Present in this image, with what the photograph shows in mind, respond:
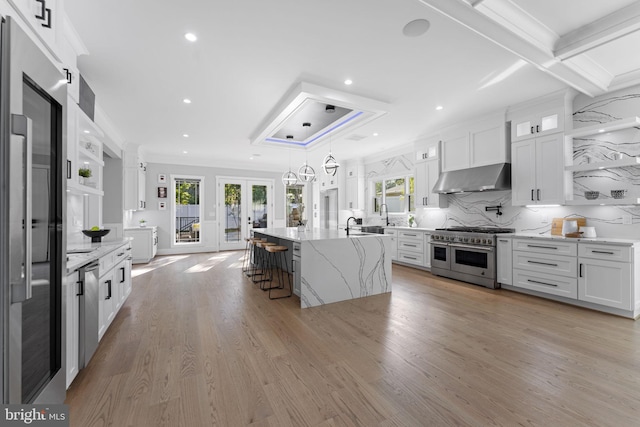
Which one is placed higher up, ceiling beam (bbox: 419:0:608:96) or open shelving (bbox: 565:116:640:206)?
ceiling beam (bbox: 419:0:608:96)

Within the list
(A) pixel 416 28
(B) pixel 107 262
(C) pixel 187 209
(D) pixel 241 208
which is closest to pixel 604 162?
(A) pixel 416 28

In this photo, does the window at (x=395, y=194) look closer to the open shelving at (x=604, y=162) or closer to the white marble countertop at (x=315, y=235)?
the white marble countertop at (x=315, y=235)

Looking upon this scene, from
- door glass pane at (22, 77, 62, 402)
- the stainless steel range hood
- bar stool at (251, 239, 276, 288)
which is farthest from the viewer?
bar stool at (251, 239, 276, 288)

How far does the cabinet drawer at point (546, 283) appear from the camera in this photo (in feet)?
11.7

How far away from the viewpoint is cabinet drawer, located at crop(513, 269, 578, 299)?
357 centimetres

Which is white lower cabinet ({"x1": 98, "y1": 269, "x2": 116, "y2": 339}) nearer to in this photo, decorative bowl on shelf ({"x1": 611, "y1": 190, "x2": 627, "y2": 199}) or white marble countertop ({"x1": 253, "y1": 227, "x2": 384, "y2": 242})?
white marble countertop ({"x1": 253, "y1": 227, "x2": 384, "y2": 242})

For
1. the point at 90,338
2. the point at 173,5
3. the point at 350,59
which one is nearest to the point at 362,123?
the point at 350,59

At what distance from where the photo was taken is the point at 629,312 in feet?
10.4

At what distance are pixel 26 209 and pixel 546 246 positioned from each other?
16.8ft

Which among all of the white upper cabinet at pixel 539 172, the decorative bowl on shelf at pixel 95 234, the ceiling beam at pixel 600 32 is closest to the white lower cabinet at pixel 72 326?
the decorative bowl on shelf at pixel 95 234

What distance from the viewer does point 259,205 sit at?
941 centimetres

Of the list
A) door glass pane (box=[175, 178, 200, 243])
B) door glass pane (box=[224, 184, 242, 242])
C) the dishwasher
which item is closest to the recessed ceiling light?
the dishwasher

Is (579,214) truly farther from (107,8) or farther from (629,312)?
(107,8)

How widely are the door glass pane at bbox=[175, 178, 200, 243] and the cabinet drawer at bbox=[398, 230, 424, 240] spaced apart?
19.8ft
